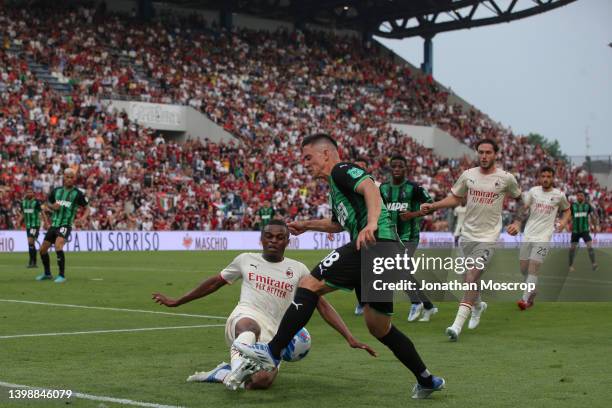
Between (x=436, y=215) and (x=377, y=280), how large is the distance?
43.4 meters

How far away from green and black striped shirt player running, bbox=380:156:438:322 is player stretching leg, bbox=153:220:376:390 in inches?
222

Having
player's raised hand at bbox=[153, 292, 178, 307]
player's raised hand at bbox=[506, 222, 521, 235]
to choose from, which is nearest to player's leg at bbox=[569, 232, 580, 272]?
player's raised hand at bbox=[506, 222, 521, 235]

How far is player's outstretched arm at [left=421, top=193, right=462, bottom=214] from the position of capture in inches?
490

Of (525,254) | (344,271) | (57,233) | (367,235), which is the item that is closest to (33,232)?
(57,233)

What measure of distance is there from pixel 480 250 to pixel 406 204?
1689 millimetres

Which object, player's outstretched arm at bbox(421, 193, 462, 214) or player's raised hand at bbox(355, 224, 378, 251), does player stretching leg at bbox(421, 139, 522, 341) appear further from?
player's raised hand at bbox(355, 224, 378, 251)

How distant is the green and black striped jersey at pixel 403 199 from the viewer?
1443 cm

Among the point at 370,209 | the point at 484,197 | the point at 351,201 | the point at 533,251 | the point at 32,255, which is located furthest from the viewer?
the point at 32,255

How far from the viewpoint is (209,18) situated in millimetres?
63219

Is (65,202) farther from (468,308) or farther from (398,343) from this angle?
(398,343)

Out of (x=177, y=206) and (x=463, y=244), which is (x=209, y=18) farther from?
(x=463, y=244)

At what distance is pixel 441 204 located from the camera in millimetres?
12531

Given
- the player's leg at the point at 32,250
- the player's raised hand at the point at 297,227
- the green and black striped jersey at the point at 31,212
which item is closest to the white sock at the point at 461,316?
the player's raised hand at the point at 297,227

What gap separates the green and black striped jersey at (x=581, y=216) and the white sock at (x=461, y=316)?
57.9 feet
